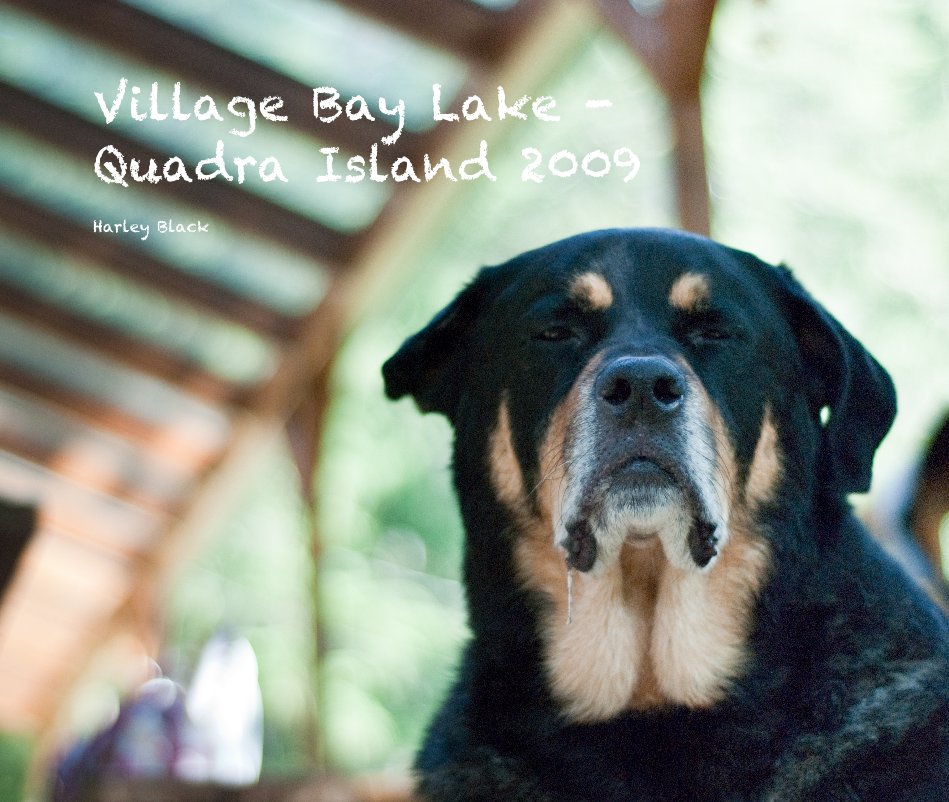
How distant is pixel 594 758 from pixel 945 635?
26.8 inches

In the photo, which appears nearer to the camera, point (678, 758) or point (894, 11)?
point (678, 758)

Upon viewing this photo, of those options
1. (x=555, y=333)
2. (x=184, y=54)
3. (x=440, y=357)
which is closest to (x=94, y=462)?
(x=184, y=54)

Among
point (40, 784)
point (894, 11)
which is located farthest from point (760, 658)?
point (40, 784)

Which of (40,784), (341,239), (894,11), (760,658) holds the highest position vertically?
(894,11)

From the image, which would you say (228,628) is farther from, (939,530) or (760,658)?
(760,658)

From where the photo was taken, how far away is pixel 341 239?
21.0 ft

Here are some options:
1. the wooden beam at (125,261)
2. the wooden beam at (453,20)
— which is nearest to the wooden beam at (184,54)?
the wooden beam at (453,20)

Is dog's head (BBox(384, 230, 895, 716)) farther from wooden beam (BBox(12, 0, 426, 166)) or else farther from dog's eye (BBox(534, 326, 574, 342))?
wooden beam (BBox(12, 0, 426, 166))

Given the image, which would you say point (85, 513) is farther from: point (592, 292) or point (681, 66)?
point (592, 292)

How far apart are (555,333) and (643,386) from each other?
0.34m

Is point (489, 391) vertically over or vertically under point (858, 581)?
over

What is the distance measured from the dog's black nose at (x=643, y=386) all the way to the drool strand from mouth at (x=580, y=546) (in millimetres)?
224

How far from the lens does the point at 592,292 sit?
7.63 feet

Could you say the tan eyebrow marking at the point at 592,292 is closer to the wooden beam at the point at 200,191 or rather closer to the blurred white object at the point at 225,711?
the wooden beam at the point at 200,191
